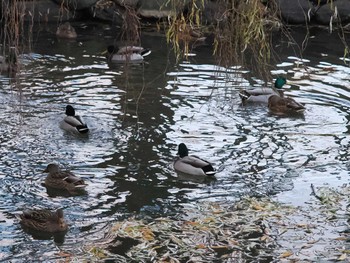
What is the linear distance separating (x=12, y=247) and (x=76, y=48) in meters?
9.07

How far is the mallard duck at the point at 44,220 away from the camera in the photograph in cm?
849

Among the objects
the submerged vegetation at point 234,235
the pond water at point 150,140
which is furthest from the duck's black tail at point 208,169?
the submerged vegetation at point 234,235

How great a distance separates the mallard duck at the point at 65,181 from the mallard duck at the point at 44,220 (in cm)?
88

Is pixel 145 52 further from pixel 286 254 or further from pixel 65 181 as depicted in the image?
pixel 286 254

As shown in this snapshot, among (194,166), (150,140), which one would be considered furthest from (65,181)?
(150,140)

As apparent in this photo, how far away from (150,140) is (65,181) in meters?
2.12

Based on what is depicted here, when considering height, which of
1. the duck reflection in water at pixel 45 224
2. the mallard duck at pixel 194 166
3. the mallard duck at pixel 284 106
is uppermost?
the mallard duck at pixel 284 106

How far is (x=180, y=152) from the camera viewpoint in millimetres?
10727

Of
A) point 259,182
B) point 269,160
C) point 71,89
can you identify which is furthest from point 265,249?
point 71,89

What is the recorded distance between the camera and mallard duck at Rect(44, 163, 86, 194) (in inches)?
378

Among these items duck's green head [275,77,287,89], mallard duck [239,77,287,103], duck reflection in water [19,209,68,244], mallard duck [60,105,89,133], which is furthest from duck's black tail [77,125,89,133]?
duck's green head [275,77,287,89]

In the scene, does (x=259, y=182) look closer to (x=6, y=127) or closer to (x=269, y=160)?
(x=269, y=160)

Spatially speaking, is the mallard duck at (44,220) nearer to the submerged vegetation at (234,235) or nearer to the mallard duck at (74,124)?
the submerged vegetation at (234,235)

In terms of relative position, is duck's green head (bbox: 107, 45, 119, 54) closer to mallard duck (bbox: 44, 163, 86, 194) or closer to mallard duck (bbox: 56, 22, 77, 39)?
mallard duck (bbox: 56, 22, 77, 39)
